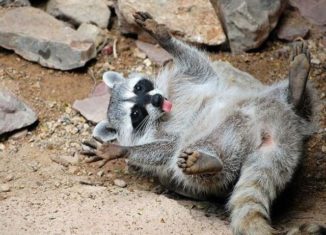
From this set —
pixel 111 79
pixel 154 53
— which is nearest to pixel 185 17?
pixel 154 53

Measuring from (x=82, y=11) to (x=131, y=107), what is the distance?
147cm

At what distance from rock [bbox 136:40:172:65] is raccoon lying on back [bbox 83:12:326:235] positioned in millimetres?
620

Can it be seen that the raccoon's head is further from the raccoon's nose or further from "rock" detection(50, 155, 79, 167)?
"rock" detection(50, 155, 79, 167)

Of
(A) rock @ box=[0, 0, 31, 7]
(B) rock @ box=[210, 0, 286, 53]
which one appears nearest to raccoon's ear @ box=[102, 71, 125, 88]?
(B) rock @ box=[210, 0, 286, 53]

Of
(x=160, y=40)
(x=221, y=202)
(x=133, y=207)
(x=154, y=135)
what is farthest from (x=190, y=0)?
(x=133, y=207)

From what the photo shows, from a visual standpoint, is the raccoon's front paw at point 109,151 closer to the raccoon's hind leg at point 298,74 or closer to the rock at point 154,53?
the raccoon's hind leg at point 298,74

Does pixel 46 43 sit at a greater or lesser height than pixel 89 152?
greater

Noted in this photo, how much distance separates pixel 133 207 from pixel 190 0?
2.33 meters

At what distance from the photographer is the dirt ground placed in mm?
3990

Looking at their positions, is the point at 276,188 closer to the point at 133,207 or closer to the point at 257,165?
the point at 257,165

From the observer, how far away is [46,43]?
5.61 m

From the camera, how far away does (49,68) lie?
5727 mm

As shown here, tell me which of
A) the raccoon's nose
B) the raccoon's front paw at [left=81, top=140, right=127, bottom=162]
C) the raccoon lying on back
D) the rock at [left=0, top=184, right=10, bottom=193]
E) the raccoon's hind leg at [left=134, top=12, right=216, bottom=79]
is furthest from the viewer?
the raccoon's hind leg at [left=134, top=12, right=216, bottom=79]

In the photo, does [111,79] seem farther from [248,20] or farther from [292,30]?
[292,30]
